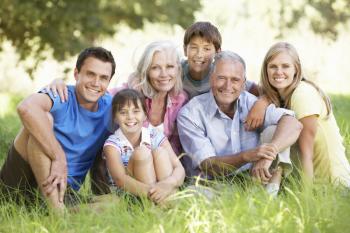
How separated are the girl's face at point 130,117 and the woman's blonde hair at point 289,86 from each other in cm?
90

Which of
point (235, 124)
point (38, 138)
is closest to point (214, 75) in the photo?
point (235, 124)

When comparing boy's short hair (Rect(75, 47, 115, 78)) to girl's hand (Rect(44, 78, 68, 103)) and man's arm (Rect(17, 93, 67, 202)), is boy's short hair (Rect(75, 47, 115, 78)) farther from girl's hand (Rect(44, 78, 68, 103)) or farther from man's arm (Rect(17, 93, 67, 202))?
man's arm (Rect(17, 93, 67, 202))

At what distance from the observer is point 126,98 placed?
4227 millimetres

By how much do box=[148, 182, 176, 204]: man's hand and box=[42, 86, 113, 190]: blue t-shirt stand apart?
1.94ft

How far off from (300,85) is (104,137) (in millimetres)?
1361

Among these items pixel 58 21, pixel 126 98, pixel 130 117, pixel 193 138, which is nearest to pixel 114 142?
pixel 130 117

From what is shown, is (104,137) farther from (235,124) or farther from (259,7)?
(259,7)

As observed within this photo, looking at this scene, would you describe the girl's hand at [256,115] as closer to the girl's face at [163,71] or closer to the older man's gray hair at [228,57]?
the older man's gray hair at [228,57]

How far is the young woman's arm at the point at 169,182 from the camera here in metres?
3.93

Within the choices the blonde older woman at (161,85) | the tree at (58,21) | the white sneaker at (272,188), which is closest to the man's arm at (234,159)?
the white sneaker at (272,188)

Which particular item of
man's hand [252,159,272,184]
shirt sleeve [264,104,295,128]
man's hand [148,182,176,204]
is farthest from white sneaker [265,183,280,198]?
man's hand [148,182,176,204]

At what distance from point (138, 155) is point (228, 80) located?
0.82 metres

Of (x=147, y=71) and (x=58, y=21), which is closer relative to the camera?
(x=147, y=71)

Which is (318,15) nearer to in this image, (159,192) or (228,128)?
(228,128)
